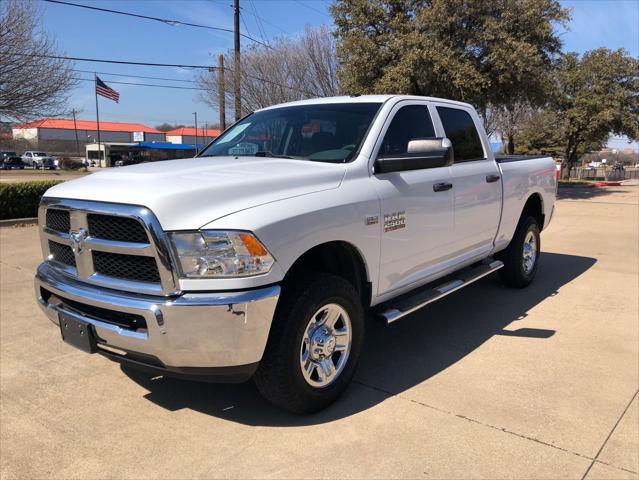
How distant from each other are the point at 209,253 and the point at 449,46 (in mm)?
16343

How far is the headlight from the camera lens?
2689mm

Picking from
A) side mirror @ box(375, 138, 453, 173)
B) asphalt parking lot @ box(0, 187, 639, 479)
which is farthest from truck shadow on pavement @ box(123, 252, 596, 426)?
side mirror @ box(375, 138, 453, 173)

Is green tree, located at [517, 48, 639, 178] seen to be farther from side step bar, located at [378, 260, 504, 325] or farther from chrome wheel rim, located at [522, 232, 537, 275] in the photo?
side step bar, located at [378, 260, 504, 325]

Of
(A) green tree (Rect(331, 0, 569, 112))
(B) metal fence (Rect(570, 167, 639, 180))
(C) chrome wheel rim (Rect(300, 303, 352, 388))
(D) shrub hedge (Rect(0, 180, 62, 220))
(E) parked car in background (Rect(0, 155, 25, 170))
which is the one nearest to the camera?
(C) chrome wheel rim (Rect(300, 303, 352, 388))

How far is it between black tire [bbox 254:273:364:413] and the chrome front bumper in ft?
0.45

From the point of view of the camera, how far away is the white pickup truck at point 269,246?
2.70 metres

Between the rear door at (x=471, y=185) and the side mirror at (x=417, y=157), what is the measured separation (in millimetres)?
719

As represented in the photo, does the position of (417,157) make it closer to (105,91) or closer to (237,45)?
(237,45)

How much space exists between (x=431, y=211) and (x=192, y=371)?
7.34 ft

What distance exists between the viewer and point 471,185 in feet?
15.5

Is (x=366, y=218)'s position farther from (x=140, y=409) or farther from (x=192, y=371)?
(x=140, y=409)

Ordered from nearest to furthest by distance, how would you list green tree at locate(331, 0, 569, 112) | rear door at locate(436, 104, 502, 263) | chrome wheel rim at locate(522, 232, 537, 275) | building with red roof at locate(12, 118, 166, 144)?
rear door at locate(436, 104, 502, 263) < chrome wheel rim at locate(522, 232, 537, 275) < green tree at locate(331, 0, 569, 112) < building with red roof at locate(12, 118, 166, 144)

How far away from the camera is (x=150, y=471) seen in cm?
278

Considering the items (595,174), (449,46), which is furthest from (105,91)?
(595,174)
